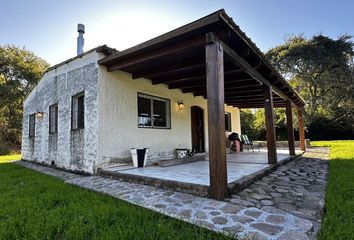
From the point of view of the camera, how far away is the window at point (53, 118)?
7.73 meters

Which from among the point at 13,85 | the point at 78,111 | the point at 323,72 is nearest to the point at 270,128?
the point at 78,111

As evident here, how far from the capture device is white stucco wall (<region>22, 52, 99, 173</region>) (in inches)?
225

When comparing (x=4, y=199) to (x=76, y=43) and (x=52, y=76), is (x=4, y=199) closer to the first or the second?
(x=52, y=76)

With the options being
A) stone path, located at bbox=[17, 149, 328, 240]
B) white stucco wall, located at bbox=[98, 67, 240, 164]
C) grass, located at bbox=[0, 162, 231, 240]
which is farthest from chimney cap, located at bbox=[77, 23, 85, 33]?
Result: grass, located at bbox=[0, 162, 231, 240]

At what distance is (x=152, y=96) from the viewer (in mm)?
7223

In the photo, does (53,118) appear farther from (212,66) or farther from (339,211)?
(339,211)

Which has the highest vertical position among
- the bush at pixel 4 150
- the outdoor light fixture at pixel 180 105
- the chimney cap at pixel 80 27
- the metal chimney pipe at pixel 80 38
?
the chimney cap at pixel 80 27

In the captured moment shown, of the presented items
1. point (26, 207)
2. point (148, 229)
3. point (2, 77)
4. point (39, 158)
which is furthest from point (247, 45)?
point (2, 77)

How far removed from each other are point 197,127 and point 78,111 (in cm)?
480

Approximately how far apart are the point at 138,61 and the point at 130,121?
201 centimetres

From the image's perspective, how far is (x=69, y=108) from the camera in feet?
22.0

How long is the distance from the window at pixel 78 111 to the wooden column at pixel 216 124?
169 inches

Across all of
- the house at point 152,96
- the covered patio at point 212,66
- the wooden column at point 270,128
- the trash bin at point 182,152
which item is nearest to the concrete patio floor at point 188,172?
the covered patio at point 212,66

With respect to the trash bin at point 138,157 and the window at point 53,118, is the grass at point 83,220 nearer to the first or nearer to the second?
the trash bin at point 138,157
